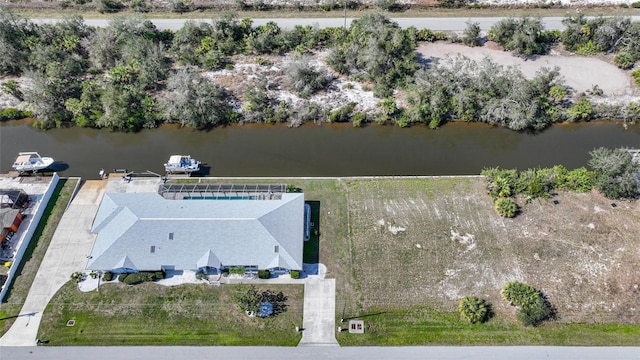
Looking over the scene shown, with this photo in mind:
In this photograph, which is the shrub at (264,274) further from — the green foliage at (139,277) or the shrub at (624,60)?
the shrub at (624,60)

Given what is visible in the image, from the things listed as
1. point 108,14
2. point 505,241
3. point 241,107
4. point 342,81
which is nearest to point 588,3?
point 342,81

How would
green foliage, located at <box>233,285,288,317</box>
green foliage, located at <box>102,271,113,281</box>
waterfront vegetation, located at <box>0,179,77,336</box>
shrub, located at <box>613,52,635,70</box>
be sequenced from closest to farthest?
green foliage, located at <box>233,285,288,317</box>, waterfront vegetation, located at <box>0,179,77,336</box>, green foliage, located at <box>102,271,113,281</box>, shrub, located at <box>613,52,635,70</box>

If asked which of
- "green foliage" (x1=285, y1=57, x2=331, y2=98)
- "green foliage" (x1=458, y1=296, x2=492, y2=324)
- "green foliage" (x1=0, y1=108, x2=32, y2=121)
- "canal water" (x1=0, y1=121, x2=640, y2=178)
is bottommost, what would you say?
"green foliage" (x1=458, y1=296, x2=492, y2=324)

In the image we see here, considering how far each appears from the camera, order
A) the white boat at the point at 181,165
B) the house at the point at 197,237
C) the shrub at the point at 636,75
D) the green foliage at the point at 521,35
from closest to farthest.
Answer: the house at the point at 197,237
the white boat at the point at 181,165
the shrub at the point at 636,75
the green foliage at the point at 521,35

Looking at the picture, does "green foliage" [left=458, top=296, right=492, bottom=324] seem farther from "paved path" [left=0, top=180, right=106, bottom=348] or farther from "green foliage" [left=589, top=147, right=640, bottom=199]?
"paved path" [left=0, top=180, right=106, bottom=348]

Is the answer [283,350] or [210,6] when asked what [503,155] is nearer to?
[283,350]

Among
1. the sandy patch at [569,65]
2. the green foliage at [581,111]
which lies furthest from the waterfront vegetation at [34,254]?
the green foliage at [581,111]

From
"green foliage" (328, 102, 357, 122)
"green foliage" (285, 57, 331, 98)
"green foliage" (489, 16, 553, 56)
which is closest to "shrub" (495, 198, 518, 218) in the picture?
"green foliage" (328, 102, 357, 122)

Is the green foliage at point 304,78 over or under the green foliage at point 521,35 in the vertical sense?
under
